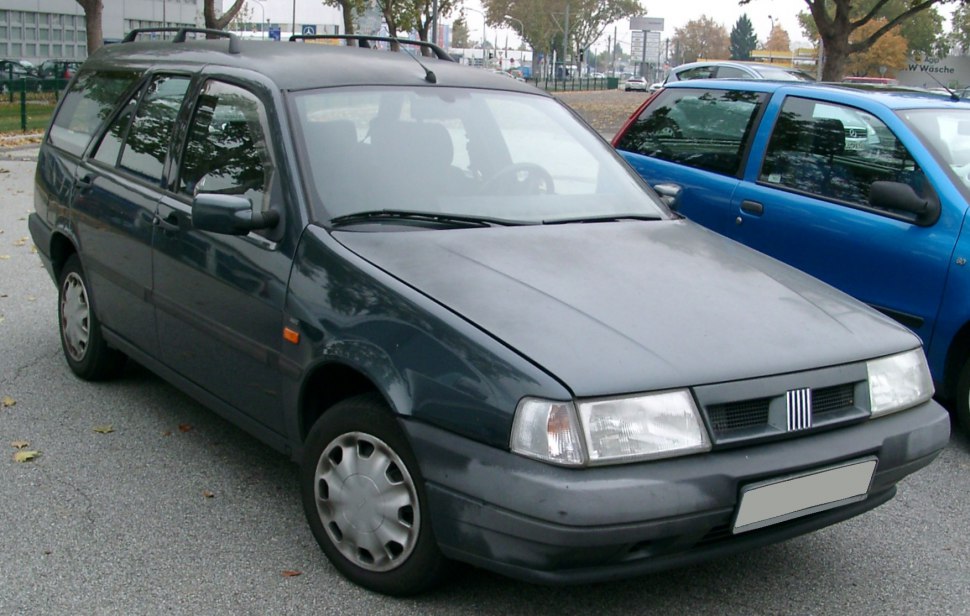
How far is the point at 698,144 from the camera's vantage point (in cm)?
672

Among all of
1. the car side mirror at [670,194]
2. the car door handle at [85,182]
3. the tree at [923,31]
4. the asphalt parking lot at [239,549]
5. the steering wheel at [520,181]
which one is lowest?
the asphalt parking lot at [239,549]

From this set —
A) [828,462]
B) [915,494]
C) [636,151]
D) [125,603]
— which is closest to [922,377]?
[828,462]

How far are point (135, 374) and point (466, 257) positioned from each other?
2.89 meters

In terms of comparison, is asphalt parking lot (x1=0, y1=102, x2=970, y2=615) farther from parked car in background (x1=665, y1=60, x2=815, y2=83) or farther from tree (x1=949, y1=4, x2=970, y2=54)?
tree (x1=949, y1=4, x2=970, y2=54)

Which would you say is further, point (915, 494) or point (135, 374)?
point (135, 374)

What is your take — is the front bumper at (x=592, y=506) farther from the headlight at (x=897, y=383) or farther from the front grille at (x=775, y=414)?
the headlight at (x=897, y=383)

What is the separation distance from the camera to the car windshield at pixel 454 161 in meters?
3.86

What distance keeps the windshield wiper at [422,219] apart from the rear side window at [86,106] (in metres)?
2.01

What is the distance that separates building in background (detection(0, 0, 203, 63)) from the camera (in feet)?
174

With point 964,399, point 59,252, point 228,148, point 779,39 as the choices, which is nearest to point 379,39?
point 228,148

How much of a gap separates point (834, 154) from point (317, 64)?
302 centimetres

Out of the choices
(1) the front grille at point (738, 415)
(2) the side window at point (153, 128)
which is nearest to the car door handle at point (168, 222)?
(2) the side window at point (153, 128)

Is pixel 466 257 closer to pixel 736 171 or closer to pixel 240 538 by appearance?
pixel 240 538

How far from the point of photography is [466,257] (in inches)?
139
